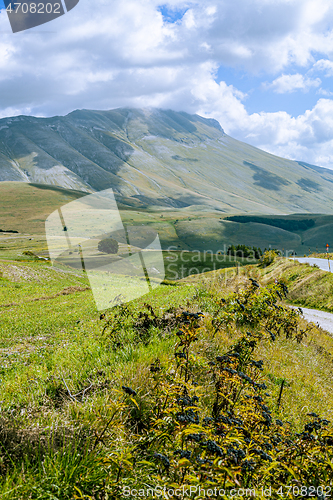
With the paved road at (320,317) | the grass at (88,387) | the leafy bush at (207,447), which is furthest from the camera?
the paved road at (320,317)

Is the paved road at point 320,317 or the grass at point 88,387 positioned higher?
the grass at point 88,387

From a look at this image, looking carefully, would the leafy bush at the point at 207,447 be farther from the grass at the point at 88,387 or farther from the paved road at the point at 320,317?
the paved road at the point at 320,317

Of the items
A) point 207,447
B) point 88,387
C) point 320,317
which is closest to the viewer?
point 207,447

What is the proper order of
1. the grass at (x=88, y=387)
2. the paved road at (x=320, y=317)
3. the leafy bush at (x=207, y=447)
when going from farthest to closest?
1. the paved road at (x=320, y=317)
2. the grass at (x=88, y=387)
3. the leafy bush at (x=207, y=447)

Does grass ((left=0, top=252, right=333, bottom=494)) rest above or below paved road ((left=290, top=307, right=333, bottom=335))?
above

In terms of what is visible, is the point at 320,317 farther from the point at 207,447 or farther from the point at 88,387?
the point at 207,447

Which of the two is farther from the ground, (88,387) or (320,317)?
(88,387)

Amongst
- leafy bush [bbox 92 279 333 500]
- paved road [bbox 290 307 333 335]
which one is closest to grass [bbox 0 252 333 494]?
leafy bush [bbox 92 279 333 500]

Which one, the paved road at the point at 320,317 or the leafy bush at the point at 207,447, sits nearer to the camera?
the leafy bush at the point at 207,447

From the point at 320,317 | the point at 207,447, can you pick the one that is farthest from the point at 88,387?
the point at 320,317

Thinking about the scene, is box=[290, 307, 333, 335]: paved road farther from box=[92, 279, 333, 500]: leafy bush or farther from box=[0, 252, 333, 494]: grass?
box=[92, 279, 333, 500]: leafy bush

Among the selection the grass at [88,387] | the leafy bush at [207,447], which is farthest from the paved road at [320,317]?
the leafy bush at [207,447]

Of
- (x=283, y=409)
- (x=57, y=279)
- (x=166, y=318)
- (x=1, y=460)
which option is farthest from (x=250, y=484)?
(x=57, y=279)

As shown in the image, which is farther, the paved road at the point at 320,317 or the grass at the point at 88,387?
the paved road at the point at 320,317
